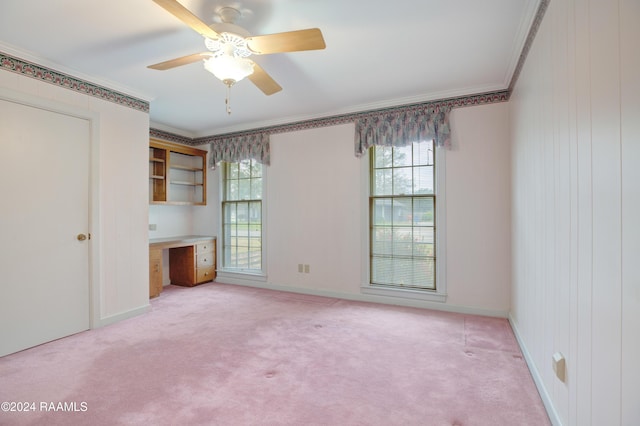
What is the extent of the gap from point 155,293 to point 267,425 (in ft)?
10.8

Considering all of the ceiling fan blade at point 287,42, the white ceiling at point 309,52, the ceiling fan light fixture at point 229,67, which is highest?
the white ceiling at point 309,52

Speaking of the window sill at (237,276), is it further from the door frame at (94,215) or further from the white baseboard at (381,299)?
the door frame at (94,215)

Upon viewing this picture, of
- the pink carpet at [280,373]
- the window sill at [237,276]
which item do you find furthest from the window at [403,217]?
the window sill at [237,276]

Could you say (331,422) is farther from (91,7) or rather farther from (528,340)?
(91,7)

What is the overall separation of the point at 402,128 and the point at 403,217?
113 centimetres

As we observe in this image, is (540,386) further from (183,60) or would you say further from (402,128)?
(183,60)

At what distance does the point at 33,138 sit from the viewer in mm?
2768

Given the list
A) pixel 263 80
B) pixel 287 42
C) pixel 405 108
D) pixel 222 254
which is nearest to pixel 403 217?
pixel 405 108

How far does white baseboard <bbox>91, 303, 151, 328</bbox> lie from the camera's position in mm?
3236

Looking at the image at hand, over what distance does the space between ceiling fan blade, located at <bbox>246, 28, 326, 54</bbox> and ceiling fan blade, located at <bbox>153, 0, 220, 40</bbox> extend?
239 mm

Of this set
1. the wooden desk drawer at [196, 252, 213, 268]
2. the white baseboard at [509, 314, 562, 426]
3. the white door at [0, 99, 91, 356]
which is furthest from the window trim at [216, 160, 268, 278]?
the white baseboard at [509, 314, 562, 426]

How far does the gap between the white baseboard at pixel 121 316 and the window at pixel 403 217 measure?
2.84 metres

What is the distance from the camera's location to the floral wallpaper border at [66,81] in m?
2.67

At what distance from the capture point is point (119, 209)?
11.4ft
